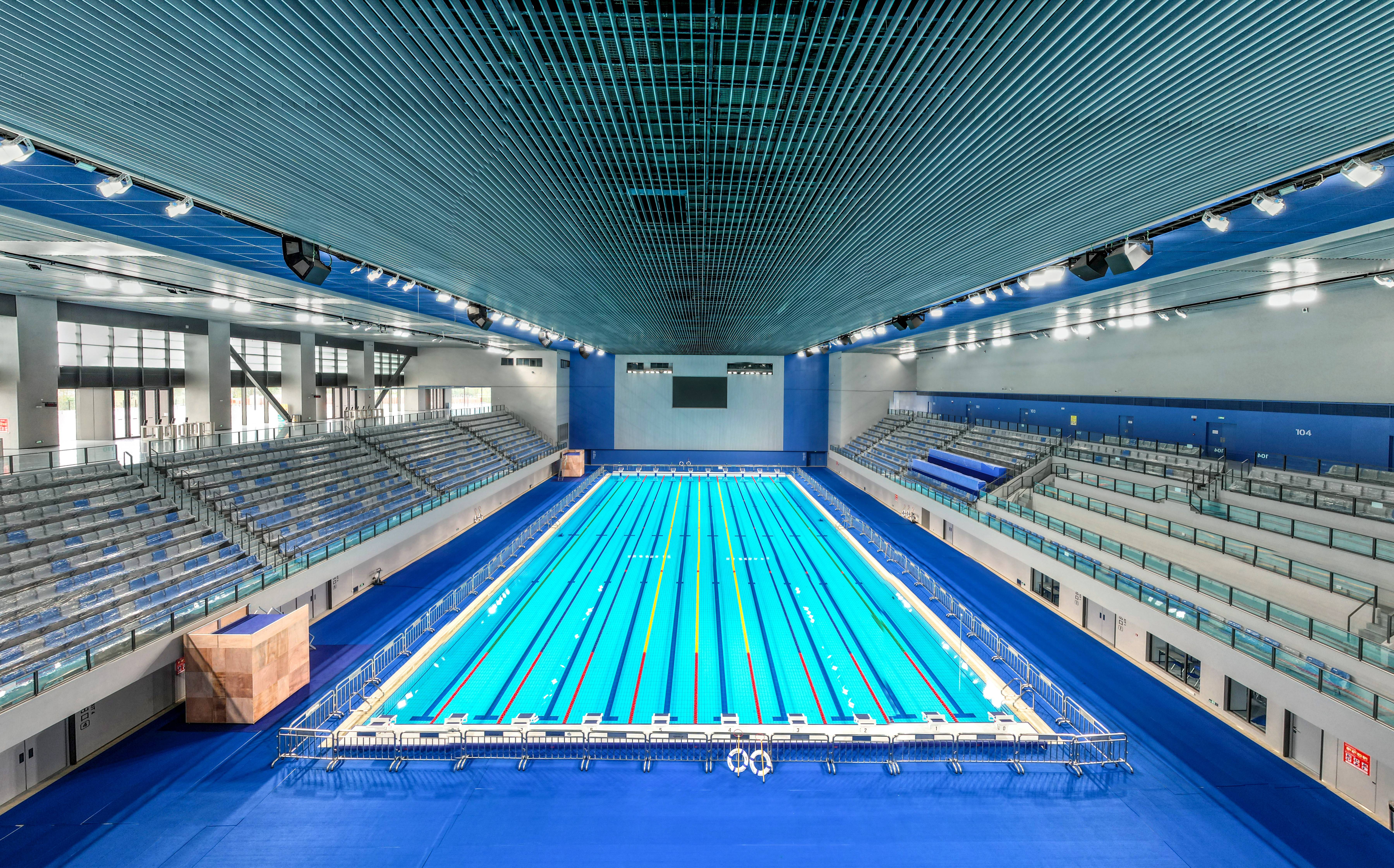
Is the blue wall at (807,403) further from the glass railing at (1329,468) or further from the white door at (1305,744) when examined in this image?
the white door at (1305,744)

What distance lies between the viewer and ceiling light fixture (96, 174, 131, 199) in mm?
4977

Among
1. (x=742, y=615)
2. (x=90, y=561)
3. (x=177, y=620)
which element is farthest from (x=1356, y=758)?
(x=90, y=561)

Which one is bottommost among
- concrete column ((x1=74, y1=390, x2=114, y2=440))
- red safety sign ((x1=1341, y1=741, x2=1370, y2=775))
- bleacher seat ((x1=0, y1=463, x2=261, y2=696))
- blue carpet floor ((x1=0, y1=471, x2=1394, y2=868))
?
blue carpet floor ((x1=0, y1=471, x2=1394, y2=868))

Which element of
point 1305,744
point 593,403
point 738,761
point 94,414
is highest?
point 593,403

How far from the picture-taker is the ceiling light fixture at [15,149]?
13.8 ft

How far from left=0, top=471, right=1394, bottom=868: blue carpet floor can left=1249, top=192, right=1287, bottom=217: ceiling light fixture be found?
6.10 meters

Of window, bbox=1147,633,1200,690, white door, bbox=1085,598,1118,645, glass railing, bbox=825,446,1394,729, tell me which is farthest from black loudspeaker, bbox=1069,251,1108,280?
white door, bbox=1085,598,1118,645

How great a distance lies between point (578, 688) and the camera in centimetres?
877

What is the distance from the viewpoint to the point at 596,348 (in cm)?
2528

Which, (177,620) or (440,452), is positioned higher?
(440,452)

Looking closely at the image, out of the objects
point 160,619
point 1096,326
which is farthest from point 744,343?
point 160,619

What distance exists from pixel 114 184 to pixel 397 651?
7156mm

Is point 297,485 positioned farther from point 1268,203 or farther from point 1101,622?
point 1101,622

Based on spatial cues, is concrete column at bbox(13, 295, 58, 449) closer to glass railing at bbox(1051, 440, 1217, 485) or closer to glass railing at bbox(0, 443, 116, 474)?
glass railing at bbox(0, 443, 116, 474)
